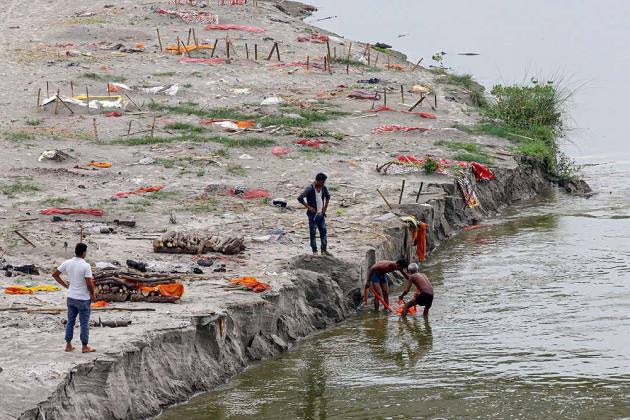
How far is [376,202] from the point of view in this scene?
2944cm

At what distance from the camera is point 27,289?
2006 cm

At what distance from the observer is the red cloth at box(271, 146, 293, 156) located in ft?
109

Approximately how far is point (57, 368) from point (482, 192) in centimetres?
2011

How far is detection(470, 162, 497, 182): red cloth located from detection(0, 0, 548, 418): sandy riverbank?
276mm

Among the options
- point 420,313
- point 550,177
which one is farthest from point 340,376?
point 550,177

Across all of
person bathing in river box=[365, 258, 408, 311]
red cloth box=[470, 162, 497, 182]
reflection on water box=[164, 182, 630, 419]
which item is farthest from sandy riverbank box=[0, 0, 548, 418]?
reflection on water box=[164, 182, 630, 419]

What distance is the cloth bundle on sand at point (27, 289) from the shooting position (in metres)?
19.9

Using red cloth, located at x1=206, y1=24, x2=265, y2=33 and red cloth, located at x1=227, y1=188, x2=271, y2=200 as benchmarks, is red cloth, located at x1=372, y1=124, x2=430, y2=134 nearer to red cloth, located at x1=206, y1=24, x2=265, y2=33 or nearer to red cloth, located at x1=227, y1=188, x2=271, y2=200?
red cloth, located at x1=227, y1=188, x2=271, y2=200

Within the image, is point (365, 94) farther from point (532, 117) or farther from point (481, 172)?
point (481, 172)

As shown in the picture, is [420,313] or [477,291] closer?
[420,313]

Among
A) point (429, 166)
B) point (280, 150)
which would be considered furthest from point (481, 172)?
point (280, 150)

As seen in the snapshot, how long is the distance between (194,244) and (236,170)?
26.2 feet

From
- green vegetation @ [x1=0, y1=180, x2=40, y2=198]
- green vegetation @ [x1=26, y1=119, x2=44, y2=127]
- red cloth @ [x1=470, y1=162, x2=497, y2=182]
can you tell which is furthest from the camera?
green vegetation @ [x1=26, y1=119, x2=44, y2=127]

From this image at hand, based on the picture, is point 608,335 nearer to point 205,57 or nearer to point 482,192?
point 482,192
